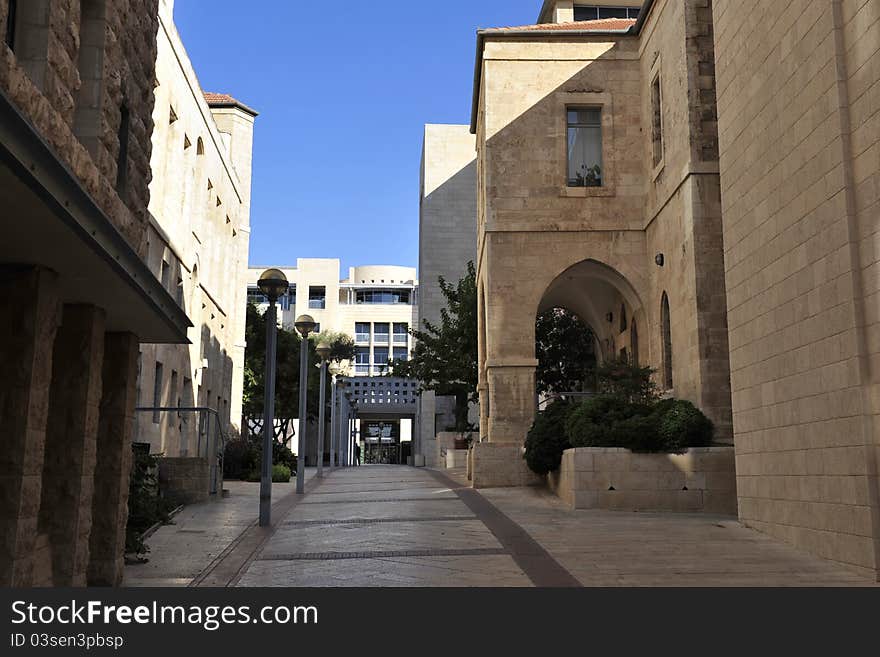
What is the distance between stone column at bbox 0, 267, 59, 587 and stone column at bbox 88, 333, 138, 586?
6.43 ft

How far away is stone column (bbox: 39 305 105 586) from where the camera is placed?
7.29 meters

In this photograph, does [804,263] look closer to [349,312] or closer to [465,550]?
[465,550]

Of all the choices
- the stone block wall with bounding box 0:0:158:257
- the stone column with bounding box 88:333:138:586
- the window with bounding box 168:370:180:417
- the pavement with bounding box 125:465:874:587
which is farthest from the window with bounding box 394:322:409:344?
the stone column with bounding box 88:333:138:586

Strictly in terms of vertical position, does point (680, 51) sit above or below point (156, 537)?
above

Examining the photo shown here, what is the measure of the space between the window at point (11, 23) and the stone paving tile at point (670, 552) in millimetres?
6356

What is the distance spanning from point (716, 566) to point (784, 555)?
4.13 feet

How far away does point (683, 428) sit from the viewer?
16.1 meters

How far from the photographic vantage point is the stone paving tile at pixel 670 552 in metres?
8.68

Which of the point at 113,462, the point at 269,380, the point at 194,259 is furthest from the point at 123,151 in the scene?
the point at 194,259

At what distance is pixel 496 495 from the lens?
751 inches

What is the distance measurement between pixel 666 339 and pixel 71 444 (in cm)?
1582

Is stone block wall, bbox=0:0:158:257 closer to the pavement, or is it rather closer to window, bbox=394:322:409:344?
the pavement
